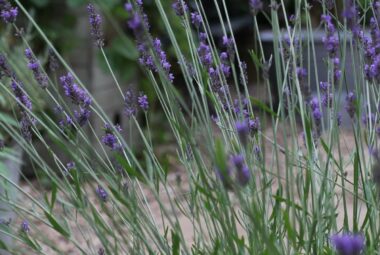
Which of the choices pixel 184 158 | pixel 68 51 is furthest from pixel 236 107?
pixel 68 51

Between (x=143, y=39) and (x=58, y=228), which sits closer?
(x=143, y=39)

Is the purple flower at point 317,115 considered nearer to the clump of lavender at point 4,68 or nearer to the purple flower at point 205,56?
the purple flower at point 205,56

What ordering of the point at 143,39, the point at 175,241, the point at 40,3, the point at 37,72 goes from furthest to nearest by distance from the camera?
the point at 40,3, the point at 37,72, the point at 175,241, the point at 143,39

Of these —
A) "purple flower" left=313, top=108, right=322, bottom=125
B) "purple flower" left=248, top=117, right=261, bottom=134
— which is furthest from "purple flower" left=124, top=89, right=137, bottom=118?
"purple flower" left=313, top=108, right=322, bottom=125

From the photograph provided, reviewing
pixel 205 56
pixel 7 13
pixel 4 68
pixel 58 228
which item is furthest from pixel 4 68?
pixel 205 56

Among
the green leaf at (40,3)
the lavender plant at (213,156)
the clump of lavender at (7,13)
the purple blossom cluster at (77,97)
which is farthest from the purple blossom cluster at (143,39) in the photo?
the green leaf at (40,3)

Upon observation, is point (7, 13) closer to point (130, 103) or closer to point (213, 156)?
point (130, 103)

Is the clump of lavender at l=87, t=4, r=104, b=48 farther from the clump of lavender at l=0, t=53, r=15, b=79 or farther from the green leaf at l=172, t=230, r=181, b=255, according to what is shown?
the green leaf at l=172, t=230, r=181, b=255

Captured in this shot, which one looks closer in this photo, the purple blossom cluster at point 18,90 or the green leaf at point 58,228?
the green leaf at point 58,228
